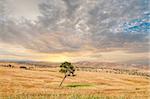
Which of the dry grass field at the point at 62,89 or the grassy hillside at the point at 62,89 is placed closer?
the dry grass field at the point at 62,89

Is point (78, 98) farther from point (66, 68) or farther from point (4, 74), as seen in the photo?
point (4, 74)

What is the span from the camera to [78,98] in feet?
78.0

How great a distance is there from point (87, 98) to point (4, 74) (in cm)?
10054

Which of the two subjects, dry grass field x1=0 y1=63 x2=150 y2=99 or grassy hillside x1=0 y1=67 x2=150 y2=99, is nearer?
dry grass field x1=0 y1=63 x2=150 y2=99

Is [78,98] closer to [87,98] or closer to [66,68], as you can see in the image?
[87,98]

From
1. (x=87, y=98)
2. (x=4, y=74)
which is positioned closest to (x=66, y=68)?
(x=4, y=74)

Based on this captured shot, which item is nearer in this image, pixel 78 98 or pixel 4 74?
pixel 78 98

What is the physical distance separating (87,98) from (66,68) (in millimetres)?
66707

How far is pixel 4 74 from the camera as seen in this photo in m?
121

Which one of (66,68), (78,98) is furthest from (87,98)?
(66,68)

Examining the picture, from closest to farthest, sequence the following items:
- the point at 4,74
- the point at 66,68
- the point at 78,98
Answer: the point at 78,98, the point at 66,68, the point at 4,74

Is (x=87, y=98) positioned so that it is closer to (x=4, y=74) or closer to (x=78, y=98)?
(x=78, y=98)

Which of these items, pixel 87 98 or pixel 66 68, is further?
pixel 66 68

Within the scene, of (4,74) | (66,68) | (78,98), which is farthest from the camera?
(4,74)
